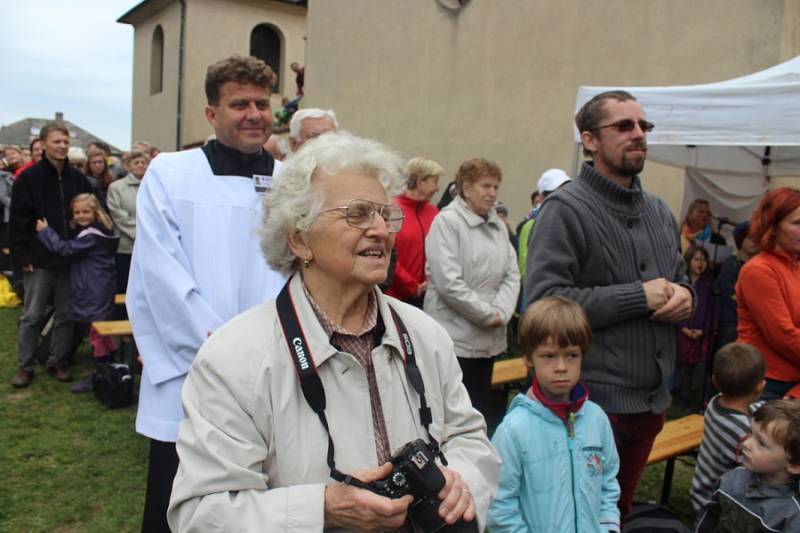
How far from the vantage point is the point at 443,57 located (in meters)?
13.1

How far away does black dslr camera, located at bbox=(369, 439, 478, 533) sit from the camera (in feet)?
4.99

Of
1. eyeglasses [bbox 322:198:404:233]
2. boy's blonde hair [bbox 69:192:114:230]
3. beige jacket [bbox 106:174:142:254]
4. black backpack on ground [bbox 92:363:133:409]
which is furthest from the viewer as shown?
beige jacket [bbox 106:174:142:254]

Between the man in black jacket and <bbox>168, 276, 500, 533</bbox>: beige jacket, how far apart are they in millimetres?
5250

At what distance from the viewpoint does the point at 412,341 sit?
186 cm

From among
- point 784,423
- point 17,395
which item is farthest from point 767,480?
point 17,395

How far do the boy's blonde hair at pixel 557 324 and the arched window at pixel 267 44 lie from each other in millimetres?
22596

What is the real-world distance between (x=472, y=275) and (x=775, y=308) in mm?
1836

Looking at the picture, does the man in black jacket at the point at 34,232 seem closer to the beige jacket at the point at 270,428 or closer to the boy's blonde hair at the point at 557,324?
the boy's blonde hair at the point at 557,324

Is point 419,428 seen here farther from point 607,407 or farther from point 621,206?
point 621,206

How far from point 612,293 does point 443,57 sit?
11209 millimetres

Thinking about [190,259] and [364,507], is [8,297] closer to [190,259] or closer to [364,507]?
[190,259]

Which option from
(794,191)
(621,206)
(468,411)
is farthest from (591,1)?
(468,411)

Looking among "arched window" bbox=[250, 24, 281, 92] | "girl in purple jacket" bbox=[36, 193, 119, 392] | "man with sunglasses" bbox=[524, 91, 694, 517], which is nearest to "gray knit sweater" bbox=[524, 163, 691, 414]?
"man with sunglasses" bbox=[524, 91, 694, 517]

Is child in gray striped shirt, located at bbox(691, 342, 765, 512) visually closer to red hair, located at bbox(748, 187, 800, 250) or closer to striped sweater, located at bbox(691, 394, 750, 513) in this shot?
striped sweater, located at bbox(691, 394, 750, 513)
